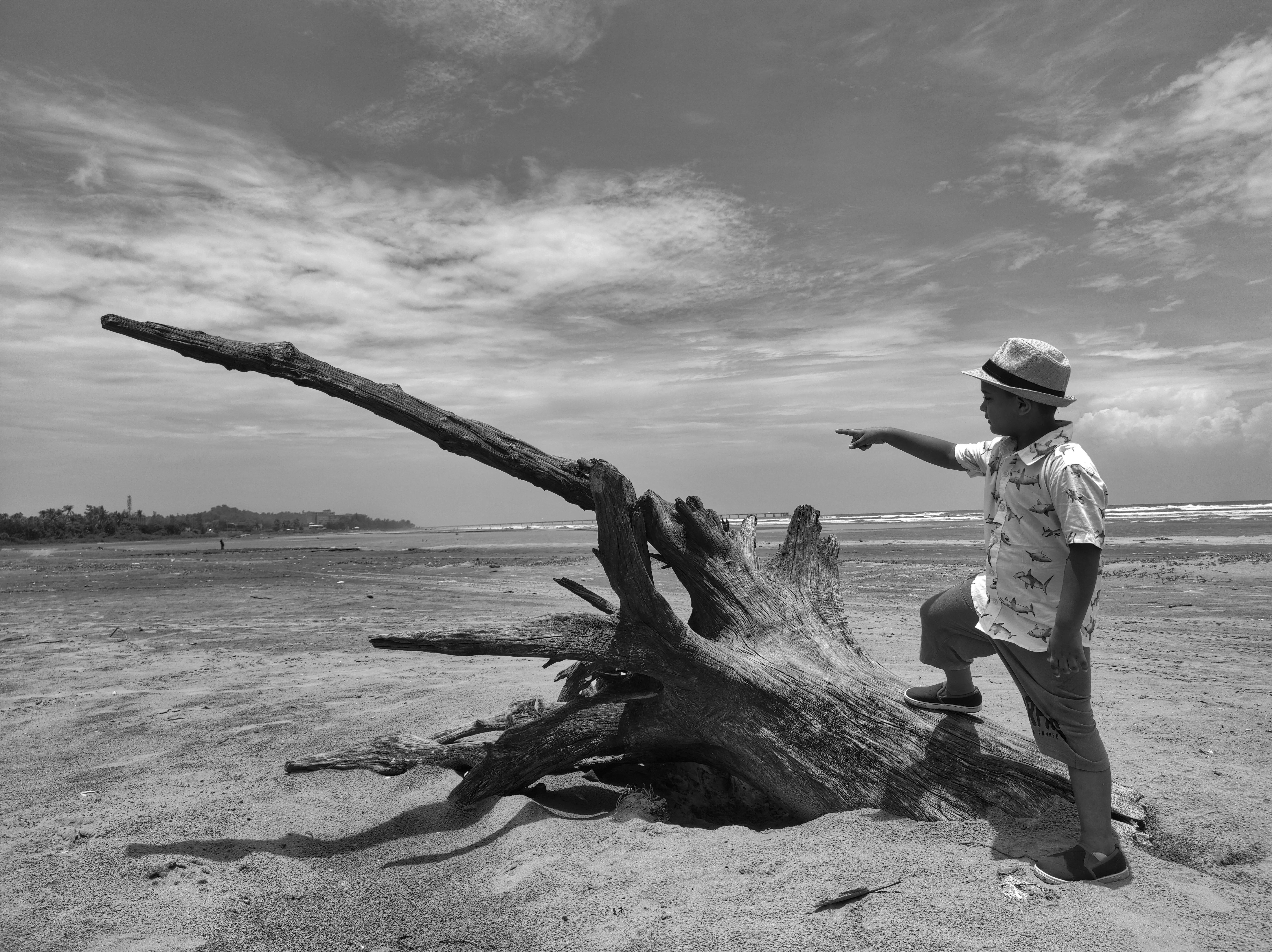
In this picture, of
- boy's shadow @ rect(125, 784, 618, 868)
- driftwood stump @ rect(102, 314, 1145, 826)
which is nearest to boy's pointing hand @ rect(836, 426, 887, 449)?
driftwood stump @ rect(102, 314, 1145, 826)

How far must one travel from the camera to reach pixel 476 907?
3.20m

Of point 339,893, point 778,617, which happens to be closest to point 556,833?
point 339,893

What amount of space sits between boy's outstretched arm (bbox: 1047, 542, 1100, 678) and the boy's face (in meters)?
0.59

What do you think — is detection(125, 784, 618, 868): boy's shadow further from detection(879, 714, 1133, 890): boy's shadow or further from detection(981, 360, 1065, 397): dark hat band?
detection(981, 360, 1065, 397): dark hat band

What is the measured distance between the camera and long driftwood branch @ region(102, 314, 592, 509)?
157 inches

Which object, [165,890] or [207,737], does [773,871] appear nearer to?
[165,890]

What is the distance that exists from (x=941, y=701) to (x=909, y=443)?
1.23 meters

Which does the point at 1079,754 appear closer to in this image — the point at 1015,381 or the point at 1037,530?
the point at 1037,530

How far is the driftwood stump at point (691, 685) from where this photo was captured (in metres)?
3.58

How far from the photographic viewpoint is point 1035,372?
9.76 feet

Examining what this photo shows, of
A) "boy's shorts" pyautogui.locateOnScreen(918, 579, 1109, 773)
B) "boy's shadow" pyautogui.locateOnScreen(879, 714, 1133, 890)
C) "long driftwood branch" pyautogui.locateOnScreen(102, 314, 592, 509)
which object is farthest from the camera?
"long driftwood branch" pyautogui.locateOnScreen(102, 314, 592, 509)

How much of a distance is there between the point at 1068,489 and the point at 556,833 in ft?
8.95

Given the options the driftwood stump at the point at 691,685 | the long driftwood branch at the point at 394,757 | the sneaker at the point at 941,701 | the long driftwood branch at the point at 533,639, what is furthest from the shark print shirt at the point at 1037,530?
the long driftwood branch at the point at 394,757

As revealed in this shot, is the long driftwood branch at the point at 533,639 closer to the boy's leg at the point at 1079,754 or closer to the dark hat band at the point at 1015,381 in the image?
the boy's leg at the point at 1079,754
